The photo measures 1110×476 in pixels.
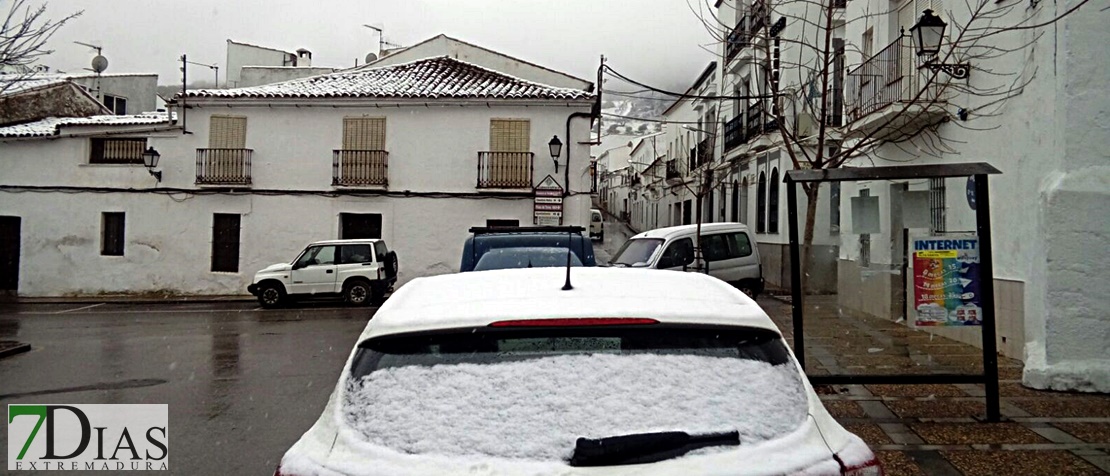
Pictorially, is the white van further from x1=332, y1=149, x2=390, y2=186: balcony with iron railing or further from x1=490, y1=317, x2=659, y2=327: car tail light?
x1=490, y1=317, x2=659, y2=327: car tail light

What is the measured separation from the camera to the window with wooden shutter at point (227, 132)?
24.2 meters

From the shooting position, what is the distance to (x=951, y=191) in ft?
35.3

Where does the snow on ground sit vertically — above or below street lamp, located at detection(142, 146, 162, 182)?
below

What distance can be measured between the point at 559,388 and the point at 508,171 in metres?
21.5

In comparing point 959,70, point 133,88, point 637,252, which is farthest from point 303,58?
point 959,70

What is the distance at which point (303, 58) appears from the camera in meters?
35.8

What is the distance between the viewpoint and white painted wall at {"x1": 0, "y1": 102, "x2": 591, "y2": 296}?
23922 millimetres

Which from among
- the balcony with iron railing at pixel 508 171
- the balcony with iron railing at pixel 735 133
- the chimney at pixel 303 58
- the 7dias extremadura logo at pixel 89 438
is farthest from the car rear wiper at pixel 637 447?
the chimney at pixel 303 58

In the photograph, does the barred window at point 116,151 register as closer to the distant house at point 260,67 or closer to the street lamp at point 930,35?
the distant house at point 260,67

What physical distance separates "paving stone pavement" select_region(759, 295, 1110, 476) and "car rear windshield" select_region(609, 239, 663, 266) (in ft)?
22.0

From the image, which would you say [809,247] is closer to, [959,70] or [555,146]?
[959,70]

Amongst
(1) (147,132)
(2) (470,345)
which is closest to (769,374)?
(2) (470,345)

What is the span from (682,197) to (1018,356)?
29375mm

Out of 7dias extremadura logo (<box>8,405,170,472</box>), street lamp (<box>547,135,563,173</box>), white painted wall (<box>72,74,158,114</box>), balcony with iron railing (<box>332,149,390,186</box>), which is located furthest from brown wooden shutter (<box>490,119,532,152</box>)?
white painted wall (<box>72,74,158,114</box>)
